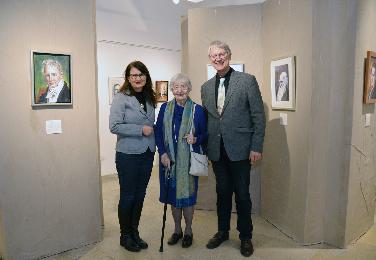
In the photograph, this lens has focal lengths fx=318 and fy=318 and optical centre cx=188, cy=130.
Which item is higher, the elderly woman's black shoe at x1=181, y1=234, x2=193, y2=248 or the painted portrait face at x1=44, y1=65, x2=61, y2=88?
the painted portrait face at x1=44, y1=65, x2=61, y2=88

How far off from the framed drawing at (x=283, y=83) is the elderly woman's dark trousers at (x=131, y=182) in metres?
1.37

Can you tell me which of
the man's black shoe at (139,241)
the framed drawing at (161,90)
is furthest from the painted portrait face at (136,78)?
the framed drawing at (161,90)

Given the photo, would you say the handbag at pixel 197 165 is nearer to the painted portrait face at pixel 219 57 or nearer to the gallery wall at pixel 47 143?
the painted portrait face at pixel 219 57

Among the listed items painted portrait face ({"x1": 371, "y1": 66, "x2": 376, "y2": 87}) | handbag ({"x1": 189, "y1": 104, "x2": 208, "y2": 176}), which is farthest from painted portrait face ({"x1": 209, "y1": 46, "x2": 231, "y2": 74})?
painted portrait face ({"x1": 371, "y1": 66, "x2": 376, "y2": 87})

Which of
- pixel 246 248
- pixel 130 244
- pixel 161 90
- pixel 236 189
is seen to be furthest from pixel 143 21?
pixel 246 248

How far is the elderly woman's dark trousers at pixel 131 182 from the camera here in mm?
2674

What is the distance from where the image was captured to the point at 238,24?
3.51 m

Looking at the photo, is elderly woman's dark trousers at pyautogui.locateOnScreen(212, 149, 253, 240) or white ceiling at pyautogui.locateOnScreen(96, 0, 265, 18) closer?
elderly woman's dark trousers at pyautogui.locateOnScreen(212, 149, 253, 240)

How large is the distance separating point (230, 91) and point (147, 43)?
359cm

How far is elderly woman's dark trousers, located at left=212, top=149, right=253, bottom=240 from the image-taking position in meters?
2.73

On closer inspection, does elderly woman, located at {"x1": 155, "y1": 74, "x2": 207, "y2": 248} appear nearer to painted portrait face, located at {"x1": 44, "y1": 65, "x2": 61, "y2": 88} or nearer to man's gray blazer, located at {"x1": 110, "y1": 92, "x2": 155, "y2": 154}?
man's gray blazer, located at {"x1": 110, "y1": 92, "x2": 155, "y2": 154}

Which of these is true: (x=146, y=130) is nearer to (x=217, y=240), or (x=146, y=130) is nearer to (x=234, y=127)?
(x=234, y=127)

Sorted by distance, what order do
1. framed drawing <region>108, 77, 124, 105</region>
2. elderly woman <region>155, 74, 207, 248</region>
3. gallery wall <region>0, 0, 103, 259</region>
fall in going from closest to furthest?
1. gallery wall <region>0, 0, 103, 259</region>
2. elderly woman <region>155, 74, 207, 248</region>
3. framed drawing <region>108, 77, 124, 105</region>

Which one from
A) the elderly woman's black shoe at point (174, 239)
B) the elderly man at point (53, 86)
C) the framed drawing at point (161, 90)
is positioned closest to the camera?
the elderly man at point (53, 86)
